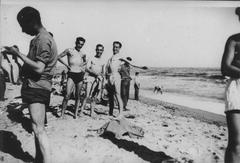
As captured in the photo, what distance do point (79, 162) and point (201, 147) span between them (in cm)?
172

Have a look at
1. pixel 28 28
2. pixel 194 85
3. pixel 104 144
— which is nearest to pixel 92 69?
pixel 104 144

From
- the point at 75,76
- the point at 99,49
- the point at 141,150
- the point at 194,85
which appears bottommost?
the point at 194,85

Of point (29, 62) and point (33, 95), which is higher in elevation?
point (29, 62)

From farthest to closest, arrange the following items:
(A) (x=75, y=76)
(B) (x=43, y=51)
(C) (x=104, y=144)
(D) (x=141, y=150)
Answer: (A) (x=75, y=76), (C) (x=104, y=144), (D) (x=141, y=150), (B) (x=43, y=51)

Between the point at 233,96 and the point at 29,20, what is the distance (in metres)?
1.82

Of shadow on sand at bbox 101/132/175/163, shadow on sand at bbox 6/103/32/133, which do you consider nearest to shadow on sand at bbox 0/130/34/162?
shadow on sand at bbox 6/103/32/133

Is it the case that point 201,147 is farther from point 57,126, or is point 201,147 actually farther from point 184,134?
point 57,126

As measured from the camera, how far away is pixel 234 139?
2.23m

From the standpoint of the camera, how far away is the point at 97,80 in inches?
209

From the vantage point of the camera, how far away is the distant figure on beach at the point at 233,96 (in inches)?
87.7

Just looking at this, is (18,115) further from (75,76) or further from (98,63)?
(98,63)

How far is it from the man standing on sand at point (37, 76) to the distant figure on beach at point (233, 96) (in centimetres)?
150

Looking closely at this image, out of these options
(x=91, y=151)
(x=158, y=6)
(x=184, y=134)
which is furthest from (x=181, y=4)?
(x=91, y=151)

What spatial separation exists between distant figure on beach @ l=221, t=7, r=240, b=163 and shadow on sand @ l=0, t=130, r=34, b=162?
6.78ft
